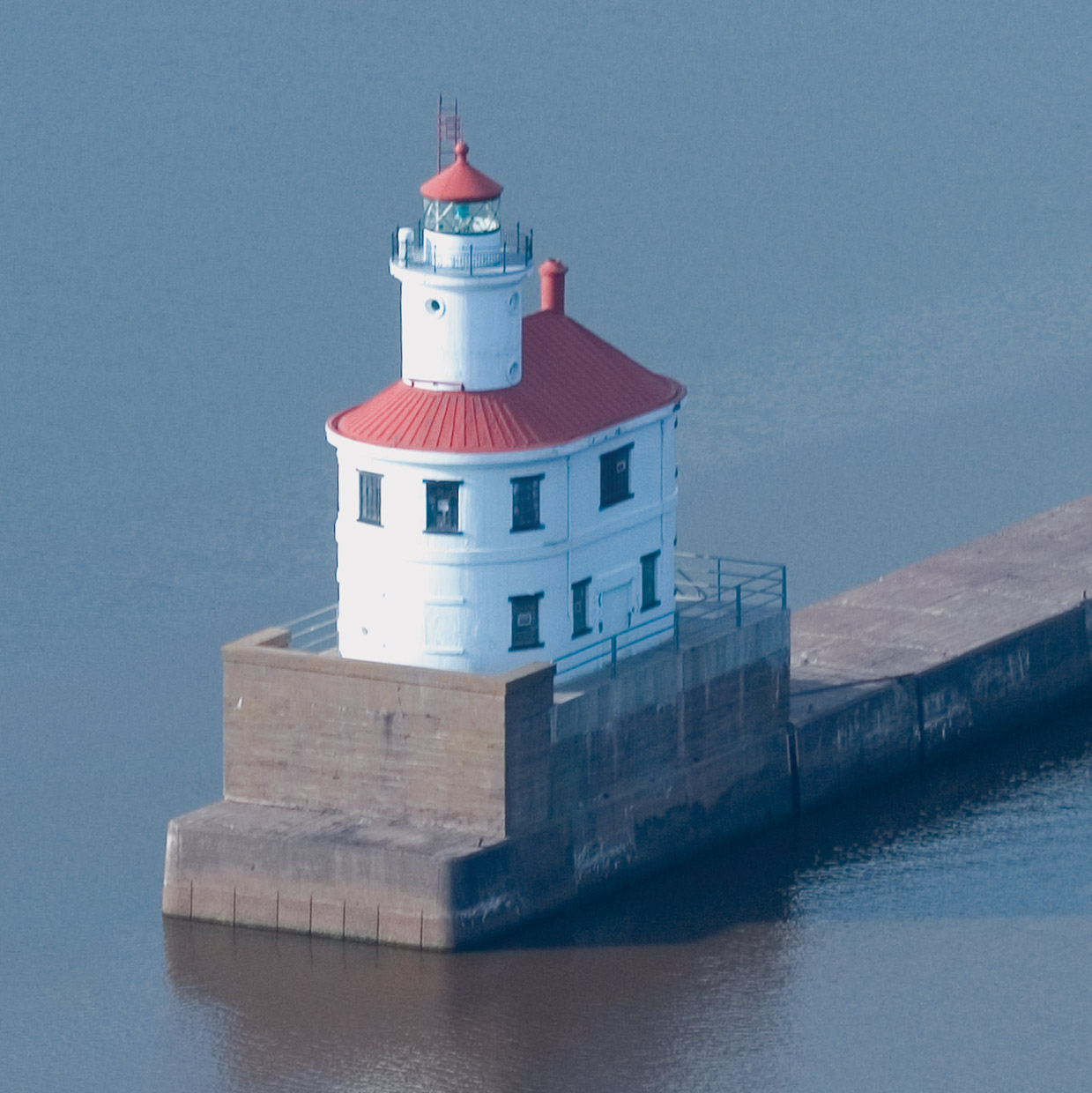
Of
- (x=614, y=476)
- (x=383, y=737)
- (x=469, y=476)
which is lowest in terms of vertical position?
(x=383, y=737)

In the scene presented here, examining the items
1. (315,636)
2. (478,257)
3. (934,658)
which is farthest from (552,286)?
(934,658)

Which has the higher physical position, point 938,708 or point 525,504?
point 525,504

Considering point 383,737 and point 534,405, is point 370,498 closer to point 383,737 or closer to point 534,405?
point 534,405

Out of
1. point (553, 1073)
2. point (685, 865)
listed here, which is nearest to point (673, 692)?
point (685, 865)

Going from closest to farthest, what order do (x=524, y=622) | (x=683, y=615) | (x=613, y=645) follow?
(x=524, y=622) < (x=613, y=645) < (x=683, y=615)

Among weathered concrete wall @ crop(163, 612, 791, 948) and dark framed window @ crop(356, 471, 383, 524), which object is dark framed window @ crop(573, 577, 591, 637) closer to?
weathered concrete wall @ crop(163, 612, 791, 948)

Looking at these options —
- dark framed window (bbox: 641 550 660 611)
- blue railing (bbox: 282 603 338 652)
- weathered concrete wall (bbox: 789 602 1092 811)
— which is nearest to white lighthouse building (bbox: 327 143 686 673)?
blue railing (bbox: 282 603 338 652)

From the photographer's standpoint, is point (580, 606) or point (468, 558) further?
point (580, 606)

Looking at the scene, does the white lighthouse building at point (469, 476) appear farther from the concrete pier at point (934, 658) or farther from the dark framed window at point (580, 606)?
the concrete pier at point (934, 658)

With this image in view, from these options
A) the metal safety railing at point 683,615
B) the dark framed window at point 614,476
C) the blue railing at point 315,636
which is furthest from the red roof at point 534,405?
the blue railing at point 315,636
